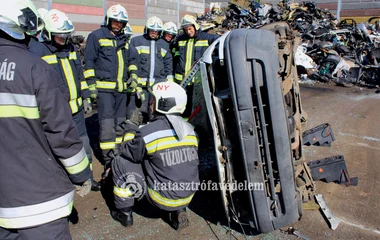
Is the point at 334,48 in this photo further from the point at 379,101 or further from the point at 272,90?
the point at 272,90

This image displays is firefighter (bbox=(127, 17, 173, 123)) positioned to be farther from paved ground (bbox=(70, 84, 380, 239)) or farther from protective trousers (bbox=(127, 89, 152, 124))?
paved ground (bbox=(70, 84, 380, 239))

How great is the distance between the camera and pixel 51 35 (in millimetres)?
3225

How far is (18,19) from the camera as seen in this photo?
169 centimetres

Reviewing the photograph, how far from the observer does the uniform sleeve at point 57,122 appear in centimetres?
169

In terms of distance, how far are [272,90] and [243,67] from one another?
0.84ft

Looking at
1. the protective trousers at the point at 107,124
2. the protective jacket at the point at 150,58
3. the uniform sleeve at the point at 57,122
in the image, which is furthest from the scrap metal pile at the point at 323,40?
the uniform sleeve at the point at 57,122

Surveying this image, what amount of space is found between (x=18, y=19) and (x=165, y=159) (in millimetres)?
1420

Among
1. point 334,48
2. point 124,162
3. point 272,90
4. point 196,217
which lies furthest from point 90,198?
point 334,48

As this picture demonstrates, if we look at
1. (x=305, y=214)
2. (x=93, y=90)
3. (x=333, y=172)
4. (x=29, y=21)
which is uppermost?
(x=29, y=21)

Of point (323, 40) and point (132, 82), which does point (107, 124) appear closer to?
point (132, 82)

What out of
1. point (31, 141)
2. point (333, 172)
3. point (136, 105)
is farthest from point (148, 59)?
point (31, 141)

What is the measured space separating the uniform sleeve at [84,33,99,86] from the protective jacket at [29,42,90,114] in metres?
0.18

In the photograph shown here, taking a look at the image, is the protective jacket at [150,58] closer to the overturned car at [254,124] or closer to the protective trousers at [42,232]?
the overturned car at [254,124]

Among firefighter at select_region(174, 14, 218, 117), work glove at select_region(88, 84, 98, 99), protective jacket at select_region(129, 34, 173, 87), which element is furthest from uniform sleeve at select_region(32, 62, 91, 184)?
firefighter at select_region(174, 14, 218, 117)
